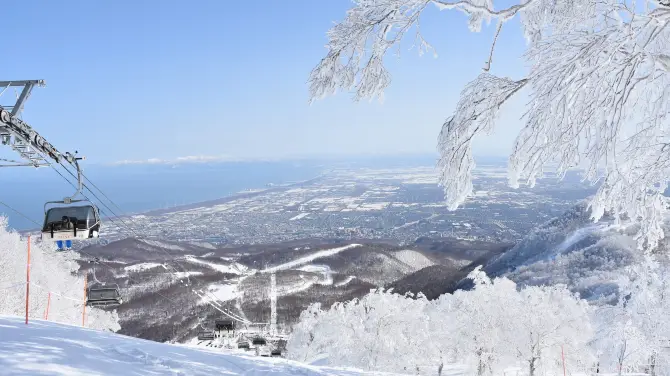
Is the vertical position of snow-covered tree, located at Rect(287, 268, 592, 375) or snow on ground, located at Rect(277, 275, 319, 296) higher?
snow-covered tree, located at Rect(287, 268, 592, 375)

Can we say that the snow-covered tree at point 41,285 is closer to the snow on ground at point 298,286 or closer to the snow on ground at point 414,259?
the snow on ground at point 298,286

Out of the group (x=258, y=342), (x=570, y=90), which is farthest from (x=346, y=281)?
(x=570, y=90)

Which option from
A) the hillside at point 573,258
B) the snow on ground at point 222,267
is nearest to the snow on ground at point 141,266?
the snow on ground at point 222,267

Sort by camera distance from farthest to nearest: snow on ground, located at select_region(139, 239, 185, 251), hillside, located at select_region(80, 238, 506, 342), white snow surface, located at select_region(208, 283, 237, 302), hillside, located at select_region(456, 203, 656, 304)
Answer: snow on ground, located at select_region(139, 239, 185, 251), white snow surface, located at select_region(208, 283, 237, 302), hillside, located at select_region(80, 238, 506, 342), hillside, located at select_region(456, 203, 656, 304)

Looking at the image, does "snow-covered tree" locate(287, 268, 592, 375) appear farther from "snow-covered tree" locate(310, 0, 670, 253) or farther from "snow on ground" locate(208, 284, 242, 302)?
"snow on ground" locate(208, 284, 242, 302)

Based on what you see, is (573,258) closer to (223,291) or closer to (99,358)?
(223,291)

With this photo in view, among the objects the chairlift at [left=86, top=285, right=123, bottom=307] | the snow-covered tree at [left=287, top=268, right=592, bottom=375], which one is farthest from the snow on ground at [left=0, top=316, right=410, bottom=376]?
the snow-covered tree at [left=287, top=268, right=592, bottom=375]
